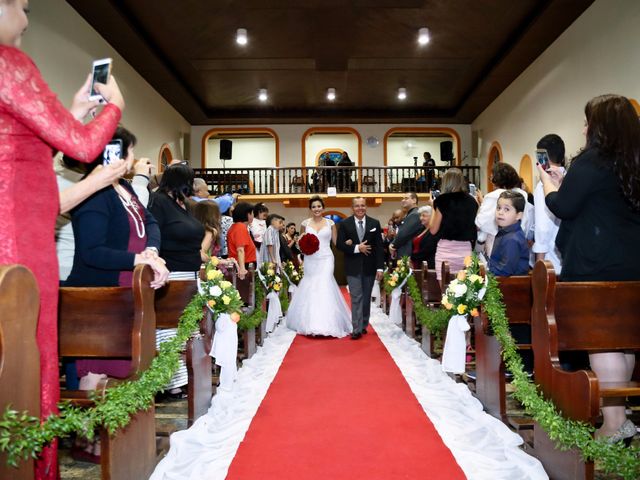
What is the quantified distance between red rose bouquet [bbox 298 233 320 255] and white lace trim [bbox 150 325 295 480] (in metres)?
2.24

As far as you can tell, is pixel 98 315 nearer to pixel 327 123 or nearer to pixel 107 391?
pixel 107 391

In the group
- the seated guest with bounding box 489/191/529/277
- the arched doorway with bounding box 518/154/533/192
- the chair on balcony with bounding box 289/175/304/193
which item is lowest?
the seated guest with bounding box 489/191/529/277

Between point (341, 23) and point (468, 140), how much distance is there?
Result: 30.8 ft

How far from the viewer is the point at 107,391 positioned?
2.15 m

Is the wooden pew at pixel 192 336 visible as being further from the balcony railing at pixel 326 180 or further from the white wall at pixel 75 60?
the balcony railing at pixel 326 180

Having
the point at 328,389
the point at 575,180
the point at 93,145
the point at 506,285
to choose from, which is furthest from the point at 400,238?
the point at 93,145

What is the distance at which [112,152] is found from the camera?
2605mm

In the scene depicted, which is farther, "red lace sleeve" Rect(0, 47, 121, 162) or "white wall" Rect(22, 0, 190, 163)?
"white wall" Rect(22, 0, 190, 163)

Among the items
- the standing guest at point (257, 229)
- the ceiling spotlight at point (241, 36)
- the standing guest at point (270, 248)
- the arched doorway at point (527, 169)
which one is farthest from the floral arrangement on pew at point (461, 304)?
the arched doorway at point (527, 169)

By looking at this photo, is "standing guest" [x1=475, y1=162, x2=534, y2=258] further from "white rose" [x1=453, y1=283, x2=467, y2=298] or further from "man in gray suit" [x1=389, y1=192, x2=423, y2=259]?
"man in gray suit" [x1=389, y1=192, x2=423, y2=259]

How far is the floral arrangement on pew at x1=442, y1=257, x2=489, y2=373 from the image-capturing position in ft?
11.9

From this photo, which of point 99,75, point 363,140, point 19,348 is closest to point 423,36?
point 363,140

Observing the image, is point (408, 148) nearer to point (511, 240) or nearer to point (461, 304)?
point (511, 240)

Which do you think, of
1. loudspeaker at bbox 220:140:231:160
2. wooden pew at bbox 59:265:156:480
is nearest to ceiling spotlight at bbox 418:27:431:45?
loudspeaker at bbox 220:140:231:160
